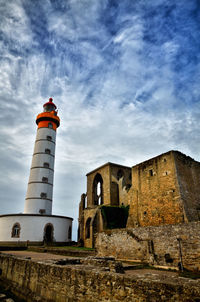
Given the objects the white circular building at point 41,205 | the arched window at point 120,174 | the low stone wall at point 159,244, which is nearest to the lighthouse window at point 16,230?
the white circular building at point 41,205

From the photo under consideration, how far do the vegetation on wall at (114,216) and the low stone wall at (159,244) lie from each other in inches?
288

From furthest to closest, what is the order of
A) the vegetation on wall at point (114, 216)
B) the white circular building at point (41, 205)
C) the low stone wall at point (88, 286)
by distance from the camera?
1. the white circular building at point (41, 205)
2. the vegetation on wall at point (114, 216)
3. the low stone wall at point (88, 286)

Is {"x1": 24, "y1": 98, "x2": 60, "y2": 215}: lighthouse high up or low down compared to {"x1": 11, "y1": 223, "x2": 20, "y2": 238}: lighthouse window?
up

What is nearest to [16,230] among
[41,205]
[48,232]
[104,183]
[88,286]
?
[48,232]

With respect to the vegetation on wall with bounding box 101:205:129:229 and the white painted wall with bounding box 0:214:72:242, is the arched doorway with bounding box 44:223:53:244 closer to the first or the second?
the white painted wall with bounding box 0:214:72:242

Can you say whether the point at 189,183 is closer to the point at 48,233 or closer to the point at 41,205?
the point at 48,233

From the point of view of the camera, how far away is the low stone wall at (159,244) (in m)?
9.88

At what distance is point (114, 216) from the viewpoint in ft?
73.5

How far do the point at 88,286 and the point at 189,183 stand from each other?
44.7 feet

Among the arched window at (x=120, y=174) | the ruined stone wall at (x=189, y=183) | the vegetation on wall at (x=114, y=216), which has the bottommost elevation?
the vegetation on wall at (x=114, y=216)

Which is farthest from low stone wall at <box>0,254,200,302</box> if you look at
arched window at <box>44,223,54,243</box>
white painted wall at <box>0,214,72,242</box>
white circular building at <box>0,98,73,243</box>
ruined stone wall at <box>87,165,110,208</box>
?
ruined stone wall at <box>87,165,110,208</box>

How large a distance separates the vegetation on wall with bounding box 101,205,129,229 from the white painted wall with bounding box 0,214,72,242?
Answer: 7003 mm

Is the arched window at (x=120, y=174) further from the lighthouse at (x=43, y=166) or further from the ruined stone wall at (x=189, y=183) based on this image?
the ruined stone wall at (x=189, y=183)

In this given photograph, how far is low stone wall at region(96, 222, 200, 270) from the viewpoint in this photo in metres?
9.88
